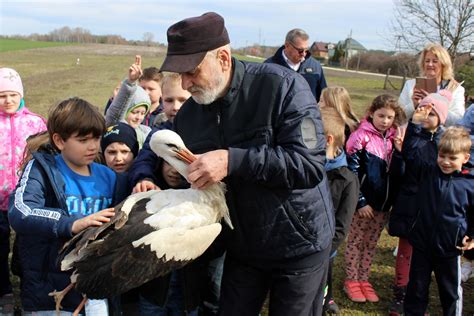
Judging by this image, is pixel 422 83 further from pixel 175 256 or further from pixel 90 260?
pixel 90 260

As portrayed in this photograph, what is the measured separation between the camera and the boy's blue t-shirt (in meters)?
3.14

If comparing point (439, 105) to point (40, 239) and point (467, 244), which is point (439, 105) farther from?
point (40, 239)

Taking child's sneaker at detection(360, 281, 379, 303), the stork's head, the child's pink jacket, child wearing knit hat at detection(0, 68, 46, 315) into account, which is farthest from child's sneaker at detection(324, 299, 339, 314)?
the child's pink jacket

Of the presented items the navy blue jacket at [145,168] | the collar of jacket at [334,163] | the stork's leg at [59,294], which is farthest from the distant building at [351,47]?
the stork's leg at [59,294]

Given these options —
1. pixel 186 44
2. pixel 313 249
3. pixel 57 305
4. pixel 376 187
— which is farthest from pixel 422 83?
pixel 57 305

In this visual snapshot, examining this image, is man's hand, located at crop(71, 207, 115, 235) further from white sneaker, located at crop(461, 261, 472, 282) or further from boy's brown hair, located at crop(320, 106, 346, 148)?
white sneaker, located at crop(461, 261, 472, 282)

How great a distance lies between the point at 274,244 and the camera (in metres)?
2.79

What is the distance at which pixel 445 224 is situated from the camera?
414cm

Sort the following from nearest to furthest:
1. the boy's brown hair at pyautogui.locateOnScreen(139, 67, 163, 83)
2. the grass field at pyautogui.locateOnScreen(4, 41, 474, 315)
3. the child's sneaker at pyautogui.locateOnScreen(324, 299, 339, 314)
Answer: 1. the child's sneaker at pyautogui.locateOnScreen(324, 299, 339, 314)
2. the grass field at pyautogui.locateOnScreen(4, 41, 474, 315)
3. the boy's brown hair at pyautogui.locateOnScreen(139, 67, 163, 83)

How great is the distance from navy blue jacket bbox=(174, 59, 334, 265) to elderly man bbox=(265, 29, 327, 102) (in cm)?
442

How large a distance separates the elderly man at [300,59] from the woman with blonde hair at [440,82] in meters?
1.89

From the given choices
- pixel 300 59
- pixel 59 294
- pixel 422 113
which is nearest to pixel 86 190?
pixel 59 294

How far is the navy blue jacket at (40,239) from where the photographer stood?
2924mm

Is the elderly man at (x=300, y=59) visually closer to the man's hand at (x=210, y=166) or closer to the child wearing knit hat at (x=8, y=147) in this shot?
the child wearing knit hat at (x=8, y=147)
